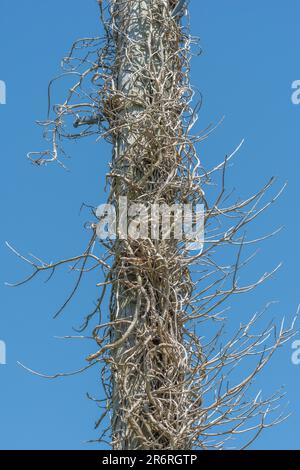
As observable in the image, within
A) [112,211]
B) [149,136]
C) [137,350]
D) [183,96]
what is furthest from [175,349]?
[183,96]

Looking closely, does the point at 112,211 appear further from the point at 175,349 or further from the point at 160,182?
the point at 175,349

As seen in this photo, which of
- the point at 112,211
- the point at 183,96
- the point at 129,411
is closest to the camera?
the point at 129,411

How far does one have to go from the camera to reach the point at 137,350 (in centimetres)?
183

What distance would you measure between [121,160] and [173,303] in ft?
1.08

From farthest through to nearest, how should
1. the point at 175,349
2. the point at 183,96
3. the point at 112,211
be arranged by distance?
the point at 183,96 → the point at 112,211 → the point at 175,349

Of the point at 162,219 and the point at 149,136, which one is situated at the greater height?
the point at 149,136

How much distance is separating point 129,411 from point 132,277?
11.9 inches

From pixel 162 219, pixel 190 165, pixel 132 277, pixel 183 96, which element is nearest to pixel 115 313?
pixel 132 277

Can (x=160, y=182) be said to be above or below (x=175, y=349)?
above

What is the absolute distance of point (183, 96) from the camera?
2203 mm

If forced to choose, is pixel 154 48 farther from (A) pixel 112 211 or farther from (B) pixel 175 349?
(B) pixel 175 349
